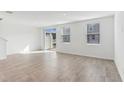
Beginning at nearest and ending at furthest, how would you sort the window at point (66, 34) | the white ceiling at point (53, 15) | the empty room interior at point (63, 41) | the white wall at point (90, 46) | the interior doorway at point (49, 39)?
the empty room interior at point (63, 41), the white ceiling at point (53, 15), the white wall at point (90, 46), the window at point (66, 34), the interior doorway at point (49, 39)

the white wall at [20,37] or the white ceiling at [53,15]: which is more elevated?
the white ceiling at [53,15]

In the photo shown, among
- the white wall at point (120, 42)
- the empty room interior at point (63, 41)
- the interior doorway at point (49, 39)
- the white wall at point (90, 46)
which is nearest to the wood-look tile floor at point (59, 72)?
the empty room interior at point (63, 41)

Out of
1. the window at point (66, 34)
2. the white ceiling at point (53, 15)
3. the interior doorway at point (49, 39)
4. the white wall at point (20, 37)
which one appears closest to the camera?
the white ceiling at point (53, 15)

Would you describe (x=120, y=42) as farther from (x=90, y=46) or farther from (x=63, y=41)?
(x=63, y=41)

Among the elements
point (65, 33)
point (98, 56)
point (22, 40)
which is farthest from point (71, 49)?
point (22, 40)

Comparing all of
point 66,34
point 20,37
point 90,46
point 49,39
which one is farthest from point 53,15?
point 49,39

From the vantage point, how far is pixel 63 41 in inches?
383

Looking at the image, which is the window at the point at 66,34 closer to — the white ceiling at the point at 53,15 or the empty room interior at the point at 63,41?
the empty room interior at the point at 63,41

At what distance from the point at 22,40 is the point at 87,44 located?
5.38m

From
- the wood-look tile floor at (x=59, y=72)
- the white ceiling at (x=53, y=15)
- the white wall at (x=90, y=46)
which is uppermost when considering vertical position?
the white ceiling at (x=53, y=15)

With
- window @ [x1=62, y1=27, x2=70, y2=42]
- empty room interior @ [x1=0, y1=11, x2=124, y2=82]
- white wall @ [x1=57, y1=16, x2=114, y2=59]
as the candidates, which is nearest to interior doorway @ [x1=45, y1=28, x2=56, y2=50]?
empty room interior @ [x1=0, y1=11, x2=124, y2=82]

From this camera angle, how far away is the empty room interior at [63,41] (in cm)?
547

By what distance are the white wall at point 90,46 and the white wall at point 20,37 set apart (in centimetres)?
271

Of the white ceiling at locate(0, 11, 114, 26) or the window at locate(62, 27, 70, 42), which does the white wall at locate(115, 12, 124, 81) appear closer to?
the white ceiling at locate(0, 11, 114, 26)
